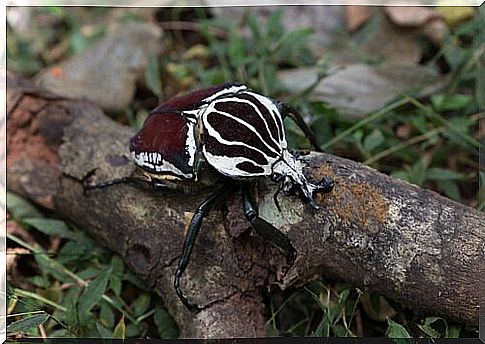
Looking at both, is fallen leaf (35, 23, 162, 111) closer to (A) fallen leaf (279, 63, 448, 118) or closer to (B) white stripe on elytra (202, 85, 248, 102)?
(A) fallen leaf (279, 63, 448, 118)

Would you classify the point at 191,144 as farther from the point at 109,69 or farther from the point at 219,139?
the point at 109,69

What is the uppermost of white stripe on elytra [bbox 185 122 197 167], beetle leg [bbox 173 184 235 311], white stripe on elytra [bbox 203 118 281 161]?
white stripe on elytra [bbox 203 118 281 161]

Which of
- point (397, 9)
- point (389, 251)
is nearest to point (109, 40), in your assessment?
point (397, 9)

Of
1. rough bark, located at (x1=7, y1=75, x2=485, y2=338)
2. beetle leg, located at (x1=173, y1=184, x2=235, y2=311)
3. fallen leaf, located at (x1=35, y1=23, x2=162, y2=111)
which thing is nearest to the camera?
rough bark, located at (x1=7, y1=75, x2=485, y2=338)

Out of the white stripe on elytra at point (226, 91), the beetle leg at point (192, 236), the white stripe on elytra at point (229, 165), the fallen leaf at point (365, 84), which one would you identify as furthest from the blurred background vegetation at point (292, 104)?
the white stripe on elytra at point (229, 165)

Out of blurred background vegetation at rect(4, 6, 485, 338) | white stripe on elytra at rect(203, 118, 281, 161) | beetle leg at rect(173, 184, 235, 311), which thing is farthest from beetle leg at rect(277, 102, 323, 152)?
beetle leg at rect(173, 184, 235, 311)

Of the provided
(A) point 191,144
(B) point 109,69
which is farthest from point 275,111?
(B) point 109,69

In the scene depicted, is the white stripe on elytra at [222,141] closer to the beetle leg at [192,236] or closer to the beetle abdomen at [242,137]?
the beetle abdomen at [242,137]

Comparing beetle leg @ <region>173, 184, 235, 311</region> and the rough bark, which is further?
beetle leg @ <region>173, 184, 235, 311</region>
